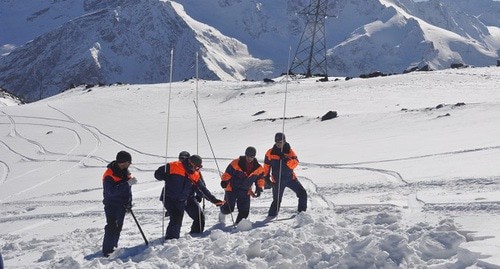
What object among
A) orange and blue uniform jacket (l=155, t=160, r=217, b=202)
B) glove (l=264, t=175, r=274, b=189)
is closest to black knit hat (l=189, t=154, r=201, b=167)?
orange and blue uniform jacket (l=155, t=160, r=217, b=202)

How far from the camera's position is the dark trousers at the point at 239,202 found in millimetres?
10594

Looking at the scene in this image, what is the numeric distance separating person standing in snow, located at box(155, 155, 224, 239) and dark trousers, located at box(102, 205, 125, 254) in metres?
0.81

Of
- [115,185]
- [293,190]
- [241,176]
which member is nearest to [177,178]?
[115,185]

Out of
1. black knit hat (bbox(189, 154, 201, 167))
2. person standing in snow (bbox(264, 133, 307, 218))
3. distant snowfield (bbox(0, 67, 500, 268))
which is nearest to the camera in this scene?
distant snowfield (bbox(0, 67, 500, 268))

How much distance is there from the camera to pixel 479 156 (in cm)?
1412

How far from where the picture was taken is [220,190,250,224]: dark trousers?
417 inches

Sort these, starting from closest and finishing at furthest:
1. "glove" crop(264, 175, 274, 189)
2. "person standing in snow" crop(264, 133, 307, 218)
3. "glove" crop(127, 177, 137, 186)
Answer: "glove" crop(127, 177, 137, 186) < "person standing in snow" crop(264, 133, 307, 218) < "glove" crop(264, 175, 274, 189)

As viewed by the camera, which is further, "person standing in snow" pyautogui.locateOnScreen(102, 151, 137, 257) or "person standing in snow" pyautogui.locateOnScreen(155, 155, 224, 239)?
"person standing in snow" pyautogui.locateOnScreen(155, 155, 224, 239)

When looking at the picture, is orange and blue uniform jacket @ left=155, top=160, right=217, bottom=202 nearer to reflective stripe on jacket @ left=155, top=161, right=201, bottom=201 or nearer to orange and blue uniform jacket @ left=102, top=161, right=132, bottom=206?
reflective stripe on jacket @ left=155, top=161, right=201, bottom=201

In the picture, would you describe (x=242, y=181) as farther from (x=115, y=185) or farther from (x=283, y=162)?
(x=115, y=185)

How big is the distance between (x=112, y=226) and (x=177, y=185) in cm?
124

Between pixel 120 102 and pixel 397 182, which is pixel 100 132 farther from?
pixel 397 182

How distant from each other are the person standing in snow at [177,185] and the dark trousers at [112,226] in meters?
0.81

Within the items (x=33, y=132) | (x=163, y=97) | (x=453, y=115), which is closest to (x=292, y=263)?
(x=453, y=115)
